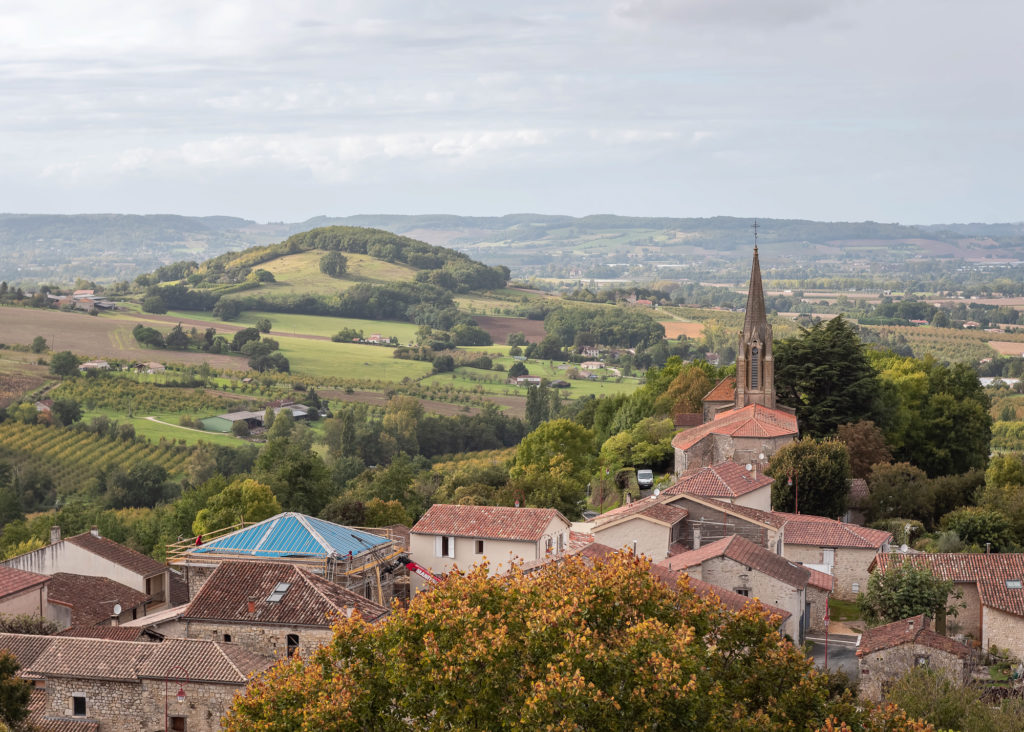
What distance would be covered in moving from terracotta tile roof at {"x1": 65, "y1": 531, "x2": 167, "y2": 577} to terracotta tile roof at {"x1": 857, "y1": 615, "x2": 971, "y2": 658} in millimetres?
24216

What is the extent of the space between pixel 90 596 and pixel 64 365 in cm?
10138

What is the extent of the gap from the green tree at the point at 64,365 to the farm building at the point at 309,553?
328 feet

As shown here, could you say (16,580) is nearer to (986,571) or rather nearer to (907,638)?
(907,638)

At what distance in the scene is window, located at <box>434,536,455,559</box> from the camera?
42.7m

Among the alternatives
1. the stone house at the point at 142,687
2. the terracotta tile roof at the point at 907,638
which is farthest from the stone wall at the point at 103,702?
the terracotta tile roof at the point at 907,638

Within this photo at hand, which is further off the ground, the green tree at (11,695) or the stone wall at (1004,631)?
the green tree at (11,695)

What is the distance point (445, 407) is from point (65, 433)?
40.9 meters

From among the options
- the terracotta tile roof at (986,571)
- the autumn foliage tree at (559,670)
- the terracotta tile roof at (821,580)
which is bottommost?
the terracotta tile roof at (821,580)

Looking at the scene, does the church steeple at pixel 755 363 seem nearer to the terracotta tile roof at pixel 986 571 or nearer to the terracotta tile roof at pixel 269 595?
the terracotta tile roof at pixel 986 571

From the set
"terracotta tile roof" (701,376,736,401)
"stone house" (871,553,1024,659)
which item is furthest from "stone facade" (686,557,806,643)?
"terracotta tile roof" (701,376,736,401)


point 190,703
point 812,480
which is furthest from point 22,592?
point 812,480

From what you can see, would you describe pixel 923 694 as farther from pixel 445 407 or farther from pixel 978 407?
pixel 445 407

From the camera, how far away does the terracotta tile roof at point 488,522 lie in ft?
139

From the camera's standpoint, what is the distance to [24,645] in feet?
104
